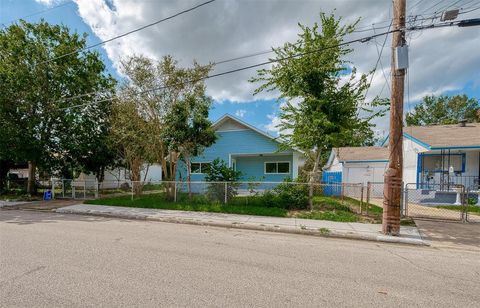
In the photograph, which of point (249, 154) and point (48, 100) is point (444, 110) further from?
point (48, 100)

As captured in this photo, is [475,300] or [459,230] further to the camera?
[459,230]

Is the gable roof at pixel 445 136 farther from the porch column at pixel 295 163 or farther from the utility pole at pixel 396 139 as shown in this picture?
the utility pole at pixel 396 139

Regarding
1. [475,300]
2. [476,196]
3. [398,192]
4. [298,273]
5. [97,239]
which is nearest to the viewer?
[475,300]

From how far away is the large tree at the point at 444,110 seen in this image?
38531 millimetres

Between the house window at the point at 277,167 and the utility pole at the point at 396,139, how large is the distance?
11024 mm

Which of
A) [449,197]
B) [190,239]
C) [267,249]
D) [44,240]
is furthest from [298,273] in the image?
[449,197]

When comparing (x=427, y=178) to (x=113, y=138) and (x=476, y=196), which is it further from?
(x=113, y=138)

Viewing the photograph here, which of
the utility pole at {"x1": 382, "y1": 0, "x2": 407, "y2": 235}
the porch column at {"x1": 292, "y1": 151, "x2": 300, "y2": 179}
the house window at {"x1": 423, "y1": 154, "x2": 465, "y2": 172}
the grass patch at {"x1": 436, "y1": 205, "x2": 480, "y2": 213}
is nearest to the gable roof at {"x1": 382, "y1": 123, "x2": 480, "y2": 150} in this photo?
the house window at {"x1": 423, "y1": 154, "x2": 465, "y2": 172}

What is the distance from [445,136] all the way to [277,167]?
10.5 meters

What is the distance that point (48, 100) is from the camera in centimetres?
1622

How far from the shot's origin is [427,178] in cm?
1502

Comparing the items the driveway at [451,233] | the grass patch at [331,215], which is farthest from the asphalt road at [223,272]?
the grass patch at [331,215]

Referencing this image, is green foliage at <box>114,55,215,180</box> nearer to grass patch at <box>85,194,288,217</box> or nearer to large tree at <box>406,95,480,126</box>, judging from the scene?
grass patch at <box>85,194,288,217</box>

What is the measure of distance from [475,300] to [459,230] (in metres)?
6.04
